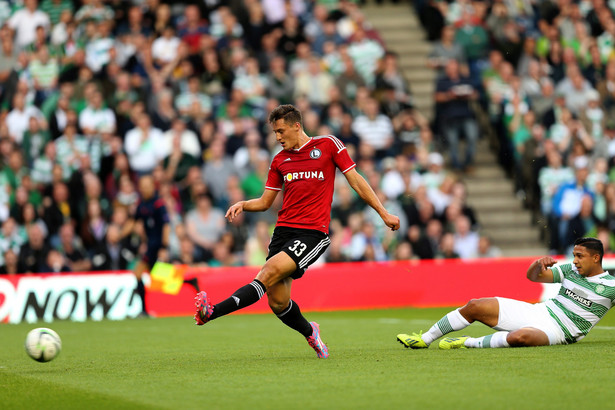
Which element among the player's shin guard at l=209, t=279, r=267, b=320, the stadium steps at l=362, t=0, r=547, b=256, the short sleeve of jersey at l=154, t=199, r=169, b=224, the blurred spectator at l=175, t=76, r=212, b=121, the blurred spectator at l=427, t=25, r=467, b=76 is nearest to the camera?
the player's shin guard at l=209, t=279, r=267, b=320

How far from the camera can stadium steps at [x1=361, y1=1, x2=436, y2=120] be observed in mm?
23703

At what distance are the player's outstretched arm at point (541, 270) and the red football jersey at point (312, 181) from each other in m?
1.86

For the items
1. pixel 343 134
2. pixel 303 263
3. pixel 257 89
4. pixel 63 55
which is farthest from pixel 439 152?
pixel 303 263

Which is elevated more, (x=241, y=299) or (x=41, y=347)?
(x=241, y=299)

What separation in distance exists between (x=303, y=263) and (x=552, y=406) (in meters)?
3.37

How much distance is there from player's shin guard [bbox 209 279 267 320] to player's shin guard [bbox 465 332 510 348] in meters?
2.09

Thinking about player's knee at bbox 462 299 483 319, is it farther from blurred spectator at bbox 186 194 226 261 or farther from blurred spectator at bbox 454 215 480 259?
blurred spectator at bbox 454 215 480 259

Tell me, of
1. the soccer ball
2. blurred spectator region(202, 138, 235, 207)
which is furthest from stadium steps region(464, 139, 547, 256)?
the soccer ball

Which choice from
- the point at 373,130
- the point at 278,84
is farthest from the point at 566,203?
the point at 278,84

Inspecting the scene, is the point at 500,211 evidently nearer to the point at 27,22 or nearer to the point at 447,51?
the point at 447,51

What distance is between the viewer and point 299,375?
8.50 metres

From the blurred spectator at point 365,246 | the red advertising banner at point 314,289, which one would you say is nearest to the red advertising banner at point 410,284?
the red advertising banner at point 314,289

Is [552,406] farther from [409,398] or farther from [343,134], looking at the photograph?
[343,134]

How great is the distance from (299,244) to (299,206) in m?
0.39
